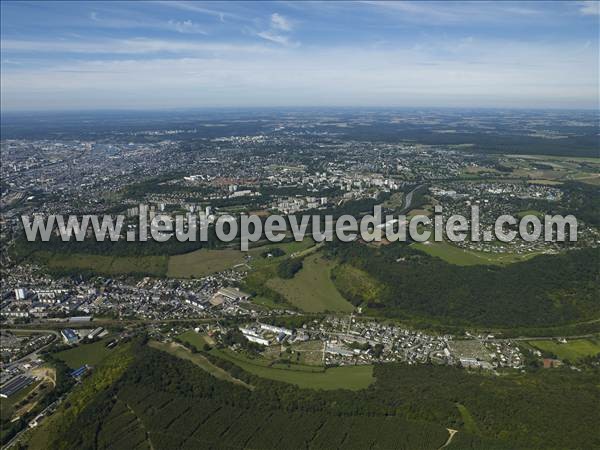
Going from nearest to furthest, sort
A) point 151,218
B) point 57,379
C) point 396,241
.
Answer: point 57,379 < point 396,241 < point 151,218

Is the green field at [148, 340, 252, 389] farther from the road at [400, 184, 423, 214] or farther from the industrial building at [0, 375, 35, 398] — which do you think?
the road at [400, 184, 423, 214]

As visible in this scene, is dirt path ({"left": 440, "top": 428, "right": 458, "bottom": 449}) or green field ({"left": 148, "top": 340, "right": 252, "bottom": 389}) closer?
dirt path ({"left": 440, "top": 428, "right": 458, "bottom": 449})

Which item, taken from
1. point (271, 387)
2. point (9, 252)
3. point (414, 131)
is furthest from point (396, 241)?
point (414, 131)

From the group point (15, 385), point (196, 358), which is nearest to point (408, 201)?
point (196, 358)

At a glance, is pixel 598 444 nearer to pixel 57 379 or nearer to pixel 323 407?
pixel 323 407

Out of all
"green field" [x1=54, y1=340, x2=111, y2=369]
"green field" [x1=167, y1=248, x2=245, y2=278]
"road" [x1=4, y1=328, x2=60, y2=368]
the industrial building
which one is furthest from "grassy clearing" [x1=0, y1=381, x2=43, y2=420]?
"green field" [x1=167, y1=248, x2=245, y2=278]
